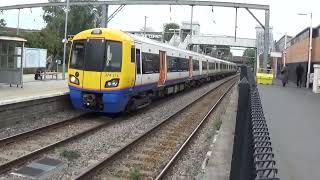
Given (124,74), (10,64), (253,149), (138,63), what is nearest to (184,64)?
(10,64)

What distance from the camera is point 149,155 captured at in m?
10.4

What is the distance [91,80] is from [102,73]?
401 millimetres

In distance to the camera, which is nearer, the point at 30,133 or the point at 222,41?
the point at 30,133

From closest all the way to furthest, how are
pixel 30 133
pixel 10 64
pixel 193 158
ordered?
1. pixel 193 158
2. pixel 30 133
3. pixel 10 64

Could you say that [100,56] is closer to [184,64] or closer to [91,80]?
[91,80]

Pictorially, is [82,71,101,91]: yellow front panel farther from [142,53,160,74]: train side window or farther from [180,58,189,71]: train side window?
Result: [180,58,189,71]: train side window

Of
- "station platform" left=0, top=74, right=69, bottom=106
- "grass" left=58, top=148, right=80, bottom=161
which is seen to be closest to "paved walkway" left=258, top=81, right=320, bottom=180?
"grass" left=58, top=148, right=80, bottom=161

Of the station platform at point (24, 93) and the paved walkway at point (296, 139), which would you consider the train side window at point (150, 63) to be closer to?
the station platform at point (24, 93)

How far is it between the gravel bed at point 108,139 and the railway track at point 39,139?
0.29 metres

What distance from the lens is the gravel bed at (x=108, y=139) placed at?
9059 millimetres

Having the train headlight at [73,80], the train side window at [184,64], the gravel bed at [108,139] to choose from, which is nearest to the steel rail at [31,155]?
the gravel bed at [108,139]

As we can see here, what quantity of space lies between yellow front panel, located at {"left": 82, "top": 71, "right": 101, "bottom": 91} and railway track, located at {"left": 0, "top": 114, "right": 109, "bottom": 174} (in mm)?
1010

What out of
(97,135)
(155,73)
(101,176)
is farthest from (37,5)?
(101,176)

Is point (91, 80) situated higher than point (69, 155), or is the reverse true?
point (91, 80)
